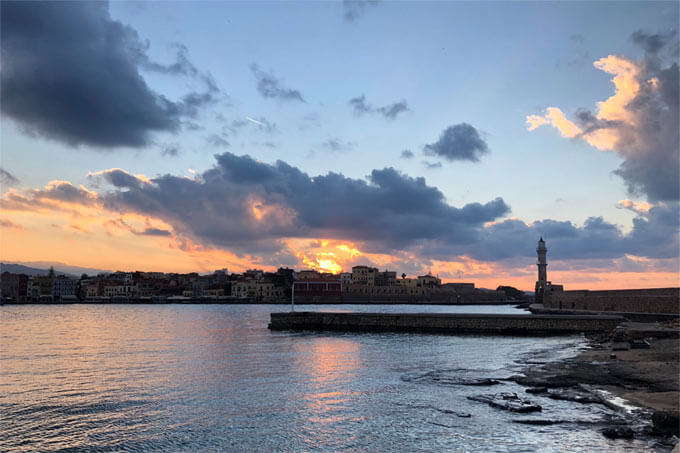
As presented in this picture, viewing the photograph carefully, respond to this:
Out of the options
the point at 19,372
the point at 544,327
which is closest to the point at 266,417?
the point at 19,372

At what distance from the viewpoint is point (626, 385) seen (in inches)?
830

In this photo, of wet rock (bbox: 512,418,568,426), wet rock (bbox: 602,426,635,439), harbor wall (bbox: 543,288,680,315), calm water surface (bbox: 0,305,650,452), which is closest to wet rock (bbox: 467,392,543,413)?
calm water surface (bbox: 0,305,650,452)

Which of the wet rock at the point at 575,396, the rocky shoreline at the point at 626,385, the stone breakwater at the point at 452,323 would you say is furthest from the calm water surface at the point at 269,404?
the stone breakwater at the point at 452,323

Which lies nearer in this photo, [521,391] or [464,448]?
[464,448]

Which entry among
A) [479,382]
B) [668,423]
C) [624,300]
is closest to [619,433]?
[668,423]

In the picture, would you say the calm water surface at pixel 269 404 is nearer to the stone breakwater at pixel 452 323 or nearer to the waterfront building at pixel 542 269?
the stone breakwater at pixel 452 323

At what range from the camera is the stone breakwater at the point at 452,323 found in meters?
57.2

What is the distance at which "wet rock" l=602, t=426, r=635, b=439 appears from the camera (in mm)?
14117

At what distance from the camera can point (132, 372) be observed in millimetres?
28000

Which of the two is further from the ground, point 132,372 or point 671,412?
point 671,412

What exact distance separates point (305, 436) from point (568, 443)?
286 inches

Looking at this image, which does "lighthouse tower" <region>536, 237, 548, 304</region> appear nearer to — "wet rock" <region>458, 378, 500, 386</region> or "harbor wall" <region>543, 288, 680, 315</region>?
"harbor wall" <region>543, 288, 680, 315</region>

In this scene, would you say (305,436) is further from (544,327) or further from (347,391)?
(544,327)

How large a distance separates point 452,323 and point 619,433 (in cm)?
4808
